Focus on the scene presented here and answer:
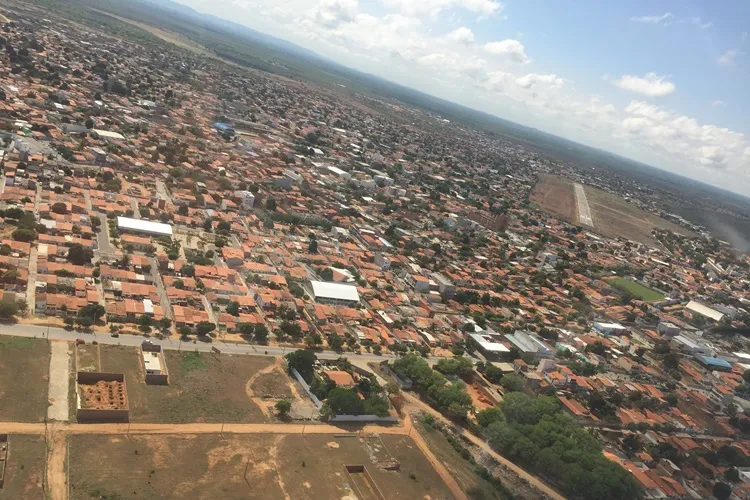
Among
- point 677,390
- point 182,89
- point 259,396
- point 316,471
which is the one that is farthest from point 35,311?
point 182,89

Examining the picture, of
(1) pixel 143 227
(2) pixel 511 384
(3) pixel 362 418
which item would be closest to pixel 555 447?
(2) pixel 511 384

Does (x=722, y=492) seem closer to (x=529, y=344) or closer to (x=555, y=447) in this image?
(x=555, y=447)

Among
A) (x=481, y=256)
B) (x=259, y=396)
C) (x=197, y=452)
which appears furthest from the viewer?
(x=481, y=256)

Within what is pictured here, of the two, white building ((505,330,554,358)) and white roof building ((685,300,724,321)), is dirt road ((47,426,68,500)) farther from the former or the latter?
white roof building ((685,300,724,321))

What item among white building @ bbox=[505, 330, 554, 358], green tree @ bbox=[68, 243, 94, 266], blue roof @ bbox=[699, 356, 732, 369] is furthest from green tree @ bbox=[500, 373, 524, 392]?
green tree @ bbox=[68, 243, 94, 266]

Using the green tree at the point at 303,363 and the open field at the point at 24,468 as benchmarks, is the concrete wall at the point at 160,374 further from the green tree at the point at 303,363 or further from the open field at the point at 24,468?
the green tree at the point at 303,363

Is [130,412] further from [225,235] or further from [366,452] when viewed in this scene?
[225,235]

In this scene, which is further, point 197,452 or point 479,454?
point 479,454

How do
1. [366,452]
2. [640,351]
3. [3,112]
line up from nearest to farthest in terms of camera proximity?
[366,452] → [640,351] → [3,112]
